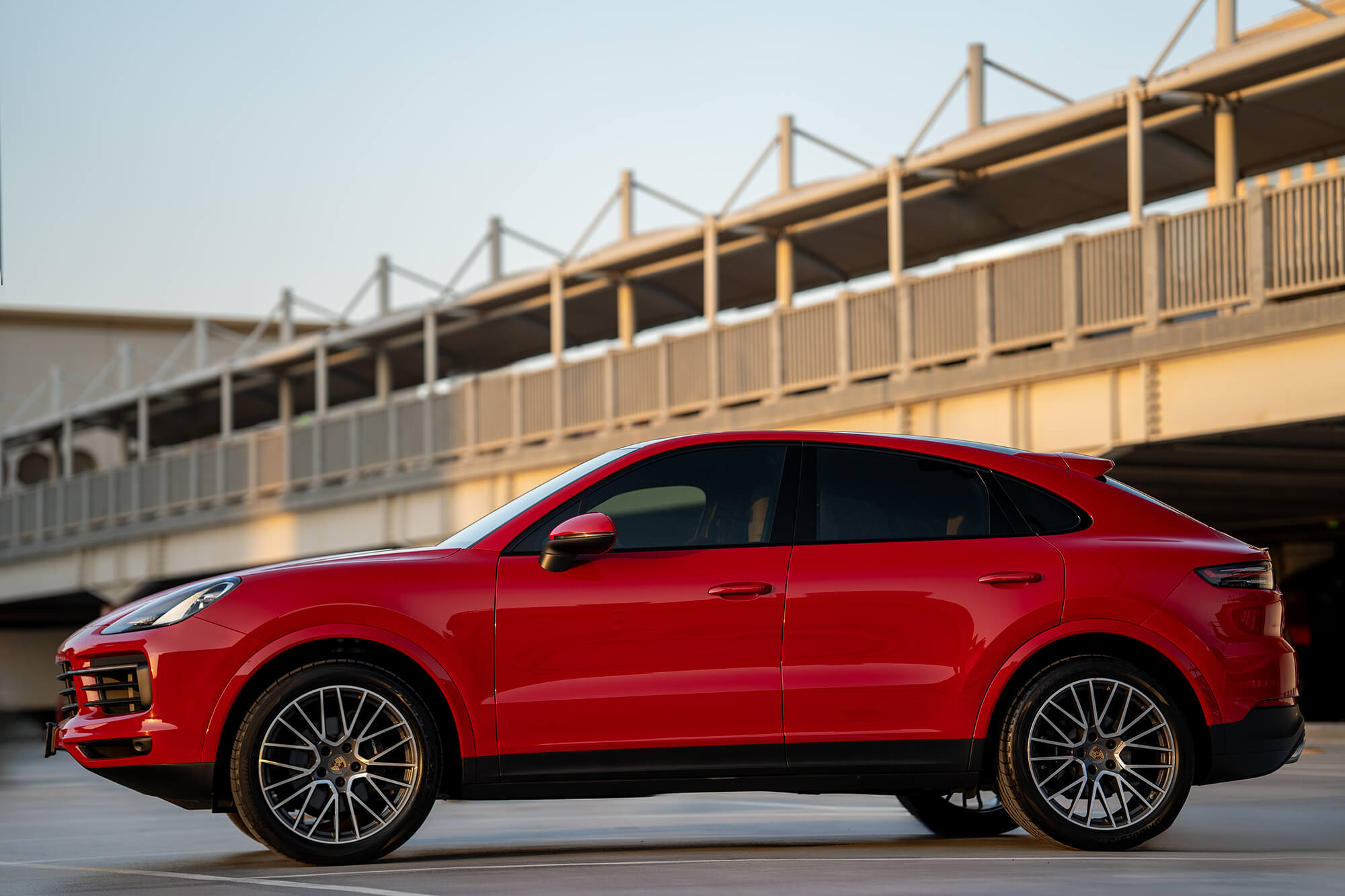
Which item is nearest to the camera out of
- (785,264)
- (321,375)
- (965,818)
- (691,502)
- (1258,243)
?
(691,502)

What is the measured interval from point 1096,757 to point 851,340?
48.7 feet

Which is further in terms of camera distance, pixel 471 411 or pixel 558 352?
pixel 558 352

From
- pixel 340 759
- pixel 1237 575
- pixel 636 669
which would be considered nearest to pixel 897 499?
pixel 636 669

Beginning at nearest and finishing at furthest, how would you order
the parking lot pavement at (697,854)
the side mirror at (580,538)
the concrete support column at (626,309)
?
1. the parking lot pavement at (697,854)
2. the side mirror at (580,538)
3. the concrete support column at (626,309)

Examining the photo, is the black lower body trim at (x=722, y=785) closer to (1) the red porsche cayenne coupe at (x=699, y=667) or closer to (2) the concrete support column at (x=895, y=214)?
(1) the red porsche cayenne coupe at (x=699, y=667)

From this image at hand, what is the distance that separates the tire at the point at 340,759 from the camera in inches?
253

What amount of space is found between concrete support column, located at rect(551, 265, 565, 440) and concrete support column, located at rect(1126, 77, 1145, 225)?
8.97 m

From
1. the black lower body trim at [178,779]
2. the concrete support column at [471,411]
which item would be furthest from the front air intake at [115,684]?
the concrete support column at [471,411]

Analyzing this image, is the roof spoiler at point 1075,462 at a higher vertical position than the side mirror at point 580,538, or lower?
higher

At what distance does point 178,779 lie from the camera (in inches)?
252

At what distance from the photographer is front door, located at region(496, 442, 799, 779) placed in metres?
6.45

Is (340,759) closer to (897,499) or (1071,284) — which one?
(897,499)

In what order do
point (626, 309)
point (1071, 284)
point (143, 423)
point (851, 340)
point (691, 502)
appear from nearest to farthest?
point (691, 502) → point (1071, 284) → point (851, 340) → point (626, 309) → point (143, 423)

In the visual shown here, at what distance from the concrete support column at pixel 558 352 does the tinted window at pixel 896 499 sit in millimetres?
19437
